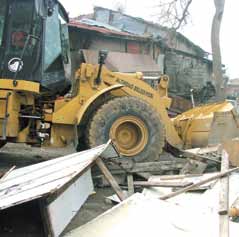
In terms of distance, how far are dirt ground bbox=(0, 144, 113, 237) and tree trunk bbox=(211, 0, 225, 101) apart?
822 cm

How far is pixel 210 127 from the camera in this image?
7312mm

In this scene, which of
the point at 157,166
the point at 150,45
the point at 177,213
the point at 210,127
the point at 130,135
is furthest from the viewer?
the point at 150,45

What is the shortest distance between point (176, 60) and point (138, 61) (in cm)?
318

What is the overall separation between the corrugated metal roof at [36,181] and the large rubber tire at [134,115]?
1.63 m

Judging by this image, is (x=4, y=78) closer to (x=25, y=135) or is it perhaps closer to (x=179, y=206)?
(x=25, y=135)

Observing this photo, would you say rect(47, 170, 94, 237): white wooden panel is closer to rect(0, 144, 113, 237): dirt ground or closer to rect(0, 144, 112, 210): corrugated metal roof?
rect(0, 144, 112, 210): corrugated metal roof

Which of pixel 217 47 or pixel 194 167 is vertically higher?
pixel 217 47

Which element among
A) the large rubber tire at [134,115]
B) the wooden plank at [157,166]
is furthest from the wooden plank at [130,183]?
the large rubber tire at [134,115]

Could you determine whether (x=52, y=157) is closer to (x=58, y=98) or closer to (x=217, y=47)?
(x=58, y=98)

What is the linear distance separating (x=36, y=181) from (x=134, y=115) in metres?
3.01

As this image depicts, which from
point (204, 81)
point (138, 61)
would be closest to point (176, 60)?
point (204, 81)

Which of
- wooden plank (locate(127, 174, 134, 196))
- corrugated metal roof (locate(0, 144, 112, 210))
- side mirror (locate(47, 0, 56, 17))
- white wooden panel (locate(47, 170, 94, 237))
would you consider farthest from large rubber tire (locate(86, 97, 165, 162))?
white wooden panel (locate(47, 170, 94, 237))

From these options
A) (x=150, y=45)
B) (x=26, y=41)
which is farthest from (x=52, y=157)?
(x=150, y=45)

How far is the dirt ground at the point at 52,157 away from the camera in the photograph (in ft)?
15.6
